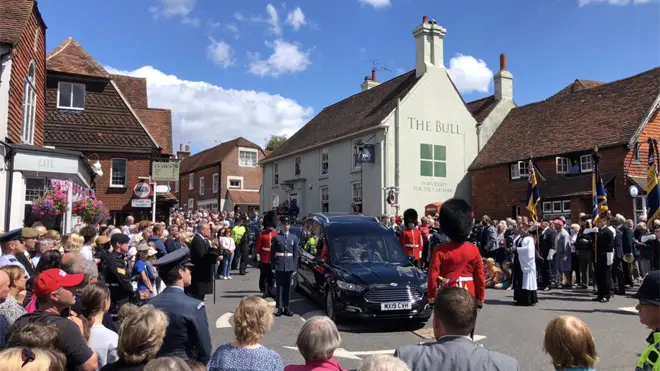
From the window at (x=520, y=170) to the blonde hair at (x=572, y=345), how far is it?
75.4 feet

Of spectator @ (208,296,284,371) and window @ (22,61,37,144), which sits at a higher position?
window @ (22,61,37,144)

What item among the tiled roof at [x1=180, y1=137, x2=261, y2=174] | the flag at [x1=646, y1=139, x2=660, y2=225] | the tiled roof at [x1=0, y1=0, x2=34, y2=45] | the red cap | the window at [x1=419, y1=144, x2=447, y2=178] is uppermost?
the tiled roof at [x1=180, y1=137, x2=261, y2=174]

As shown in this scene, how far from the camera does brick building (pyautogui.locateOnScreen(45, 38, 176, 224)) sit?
74.6 feet

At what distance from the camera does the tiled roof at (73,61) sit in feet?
75.0

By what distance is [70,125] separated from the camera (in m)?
22.8

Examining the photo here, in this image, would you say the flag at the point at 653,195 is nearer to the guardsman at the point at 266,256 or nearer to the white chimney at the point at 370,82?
the guardsman at the point at 266,256

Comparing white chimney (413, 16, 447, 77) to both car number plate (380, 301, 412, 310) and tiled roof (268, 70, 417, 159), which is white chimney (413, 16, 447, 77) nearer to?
tiled roof (268, 70, 417, 159)

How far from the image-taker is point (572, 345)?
2.92 m

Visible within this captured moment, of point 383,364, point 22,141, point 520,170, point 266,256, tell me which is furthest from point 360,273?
point 520,170

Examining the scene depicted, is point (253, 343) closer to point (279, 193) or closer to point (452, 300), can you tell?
point (452, 300)

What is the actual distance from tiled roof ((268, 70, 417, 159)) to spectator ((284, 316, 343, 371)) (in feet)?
77.0

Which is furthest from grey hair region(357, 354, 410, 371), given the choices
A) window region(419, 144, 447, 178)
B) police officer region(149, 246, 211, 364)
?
window region(419, 144, 447, 178)

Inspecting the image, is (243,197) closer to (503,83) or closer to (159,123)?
(159,123)

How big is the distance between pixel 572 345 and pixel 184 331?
2.67 metres
